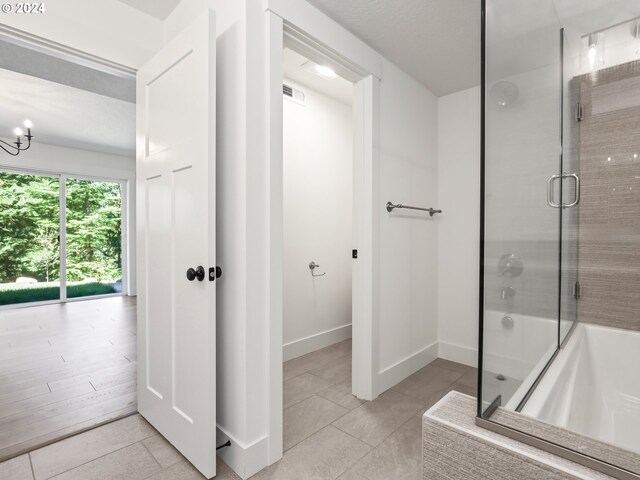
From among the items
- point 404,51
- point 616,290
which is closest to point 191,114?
point 404,51

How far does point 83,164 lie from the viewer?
564 centimetres

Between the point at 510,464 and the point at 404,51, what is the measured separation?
234 cm

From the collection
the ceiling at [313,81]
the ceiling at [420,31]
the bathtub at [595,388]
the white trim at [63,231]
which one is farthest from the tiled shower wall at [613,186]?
the white trim at [63,231]

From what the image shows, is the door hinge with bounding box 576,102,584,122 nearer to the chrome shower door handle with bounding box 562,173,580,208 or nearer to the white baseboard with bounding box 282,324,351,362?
the chrome shower door handle with bounding box 562,173,580,208

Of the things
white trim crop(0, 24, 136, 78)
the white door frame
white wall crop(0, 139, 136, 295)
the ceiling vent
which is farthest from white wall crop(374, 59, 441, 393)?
white wall crop(0, 139, 136, 295)

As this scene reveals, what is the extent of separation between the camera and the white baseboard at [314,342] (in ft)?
9.52

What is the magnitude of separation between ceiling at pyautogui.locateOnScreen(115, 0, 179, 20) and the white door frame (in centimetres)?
70

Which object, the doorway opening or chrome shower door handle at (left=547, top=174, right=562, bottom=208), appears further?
the doorway opening

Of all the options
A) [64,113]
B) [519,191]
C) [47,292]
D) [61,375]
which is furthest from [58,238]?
[519,191]

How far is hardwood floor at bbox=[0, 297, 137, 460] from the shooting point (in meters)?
1.91

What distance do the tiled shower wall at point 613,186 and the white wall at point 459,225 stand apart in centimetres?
141

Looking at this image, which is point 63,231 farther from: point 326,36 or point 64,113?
point 326,36

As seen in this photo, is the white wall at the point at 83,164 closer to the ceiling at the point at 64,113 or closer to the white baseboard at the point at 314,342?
the ceiling at the point at 64,113

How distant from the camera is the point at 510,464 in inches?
34.8
